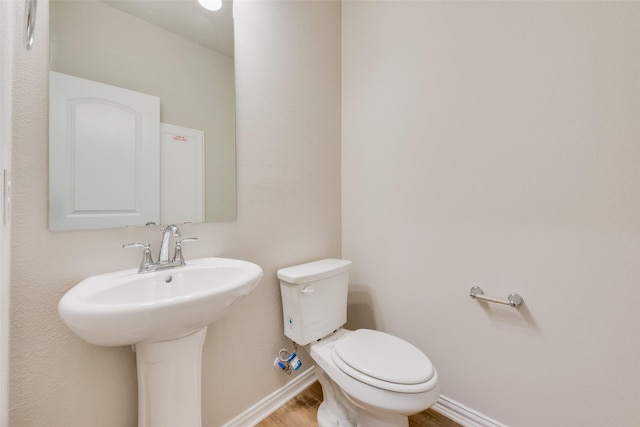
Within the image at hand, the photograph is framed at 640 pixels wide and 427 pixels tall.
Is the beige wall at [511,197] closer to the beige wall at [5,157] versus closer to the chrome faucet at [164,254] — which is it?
the chrome faucet at [164,254]

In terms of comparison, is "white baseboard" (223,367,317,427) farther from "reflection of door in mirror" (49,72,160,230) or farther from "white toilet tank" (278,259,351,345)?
"reflection of door in mirror" (49,72,160,230)

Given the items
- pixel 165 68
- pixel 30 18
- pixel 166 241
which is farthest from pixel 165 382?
pixel 165 68

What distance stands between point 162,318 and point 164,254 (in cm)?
36

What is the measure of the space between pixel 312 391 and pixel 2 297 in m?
1.36

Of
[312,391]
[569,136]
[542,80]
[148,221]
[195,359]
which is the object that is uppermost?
[542,80]

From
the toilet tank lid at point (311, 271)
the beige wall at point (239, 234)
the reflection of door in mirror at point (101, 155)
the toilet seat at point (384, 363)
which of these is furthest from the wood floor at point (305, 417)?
the reflection of door in mirror at point (101, 155)

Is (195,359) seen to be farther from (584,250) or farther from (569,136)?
(569,136)

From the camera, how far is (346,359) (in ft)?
3.32

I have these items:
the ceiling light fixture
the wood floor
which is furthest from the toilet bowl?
the ceiling light fixture

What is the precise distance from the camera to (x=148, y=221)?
919 millimetres

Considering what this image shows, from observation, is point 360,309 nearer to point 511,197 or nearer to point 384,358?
point 384,358

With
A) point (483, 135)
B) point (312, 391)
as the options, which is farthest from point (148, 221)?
point (483, 135)

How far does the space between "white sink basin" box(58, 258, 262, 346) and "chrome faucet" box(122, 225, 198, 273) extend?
34mm

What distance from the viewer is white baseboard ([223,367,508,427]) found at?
1149 millimetres
